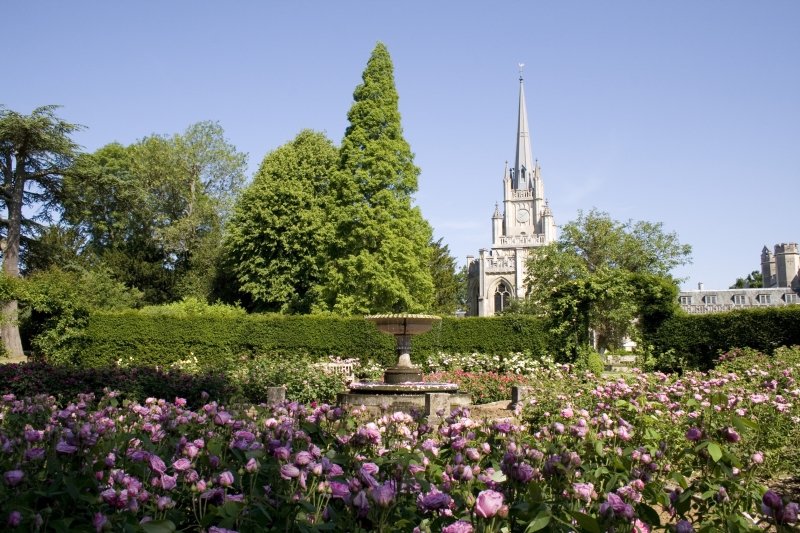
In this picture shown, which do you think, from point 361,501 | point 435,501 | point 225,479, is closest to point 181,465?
point 225,479

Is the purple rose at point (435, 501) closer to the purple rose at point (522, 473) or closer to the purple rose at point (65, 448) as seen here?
the purple rose at point (522, 473)

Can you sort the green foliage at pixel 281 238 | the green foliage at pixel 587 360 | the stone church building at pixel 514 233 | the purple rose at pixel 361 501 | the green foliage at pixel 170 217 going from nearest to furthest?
the purple rose at pixel 361 501 < the green foliage at pixel 587 360 < the green foliage at pixel 281 238 < the green foliage at pixel 170 217 < the stone church building at pixel 514 233

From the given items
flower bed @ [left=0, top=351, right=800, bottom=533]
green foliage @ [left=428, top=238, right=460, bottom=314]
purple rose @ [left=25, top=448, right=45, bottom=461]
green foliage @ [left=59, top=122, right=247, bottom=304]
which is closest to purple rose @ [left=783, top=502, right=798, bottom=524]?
flower bed @ [left=0, top=351, right=800, bottom=533]

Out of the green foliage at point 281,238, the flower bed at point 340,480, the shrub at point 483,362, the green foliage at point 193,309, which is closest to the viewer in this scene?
the flower bed at point 340,480

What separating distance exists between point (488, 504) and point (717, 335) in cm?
1894

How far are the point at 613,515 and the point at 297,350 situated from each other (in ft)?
64.1

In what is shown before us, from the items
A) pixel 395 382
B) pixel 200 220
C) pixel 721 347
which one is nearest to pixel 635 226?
pixel 721 347

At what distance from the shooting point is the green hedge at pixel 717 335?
17.8 m

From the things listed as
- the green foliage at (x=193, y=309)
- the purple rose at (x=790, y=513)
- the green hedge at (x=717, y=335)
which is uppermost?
the green foliage at (x=193, y=309)

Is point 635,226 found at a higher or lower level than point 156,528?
higher

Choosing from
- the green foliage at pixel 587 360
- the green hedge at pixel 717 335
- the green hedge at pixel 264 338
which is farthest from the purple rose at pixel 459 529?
the green hedge at pixel 264 338

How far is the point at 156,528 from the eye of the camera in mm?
2018

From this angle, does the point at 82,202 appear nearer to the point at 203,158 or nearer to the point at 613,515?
the point at 203,158

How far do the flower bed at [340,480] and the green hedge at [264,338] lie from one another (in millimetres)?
16794
